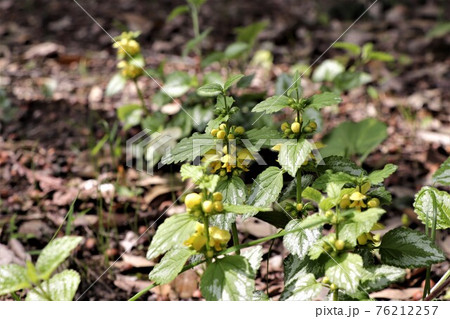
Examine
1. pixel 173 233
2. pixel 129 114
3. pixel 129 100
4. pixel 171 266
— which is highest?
pixel 173 233

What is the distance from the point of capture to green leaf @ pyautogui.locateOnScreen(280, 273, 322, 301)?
3.51 ft

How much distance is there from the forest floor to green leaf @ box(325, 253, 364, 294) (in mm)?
552

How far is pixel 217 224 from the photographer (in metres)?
1.16

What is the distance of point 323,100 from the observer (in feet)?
3.84

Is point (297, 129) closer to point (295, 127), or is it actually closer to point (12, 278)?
point (295, 127)

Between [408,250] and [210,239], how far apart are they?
449mm

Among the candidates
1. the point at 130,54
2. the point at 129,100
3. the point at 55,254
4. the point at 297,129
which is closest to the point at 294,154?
the point at 297,129

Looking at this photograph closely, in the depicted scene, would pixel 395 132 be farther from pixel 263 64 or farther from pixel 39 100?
pixel 39 100

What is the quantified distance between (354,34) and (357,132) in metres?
1.56

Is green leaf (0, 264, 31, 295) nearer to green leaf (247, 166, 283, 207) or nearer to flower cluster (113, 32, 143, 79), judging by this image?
green leaf (247, 166, 283, 207)

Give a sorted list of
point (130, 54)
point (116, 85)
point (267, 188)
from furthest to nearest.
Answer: point (116, 85) < point (130, 54) < point (267, 188)

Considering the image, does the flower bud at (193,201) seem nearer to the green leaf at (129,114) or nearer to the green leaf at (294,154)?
the green leaf at (294,154)

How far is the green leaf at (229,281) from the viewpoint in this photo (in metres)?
1.00

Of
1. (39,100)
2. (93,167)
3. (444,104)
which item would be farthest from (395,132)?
(39,100)
